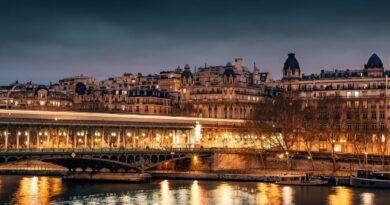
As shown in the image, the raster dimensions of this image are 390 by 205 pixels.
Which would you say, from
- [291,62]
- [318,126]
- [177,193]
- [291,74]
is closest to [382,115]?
[318,126]

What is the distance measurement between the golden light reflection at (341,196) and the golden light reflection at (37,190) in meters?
28.5

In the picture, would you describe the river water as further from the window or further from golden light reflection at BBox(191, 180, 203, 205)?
the window

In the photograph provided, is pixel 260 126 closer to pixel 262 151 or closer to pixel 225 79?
pixel 262 151

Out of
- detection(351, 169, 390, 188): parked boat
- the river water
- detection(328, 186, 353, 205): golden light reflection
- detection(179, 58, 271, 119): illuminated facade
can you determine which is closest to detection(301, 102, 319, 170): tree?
detection(351, 169, 390, 188): parked boat

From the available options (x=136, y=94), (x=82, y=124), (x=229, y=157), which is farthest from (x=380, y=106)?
(x=82, y=124)

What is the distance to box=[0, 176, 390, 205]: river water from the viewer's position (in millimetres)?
72062

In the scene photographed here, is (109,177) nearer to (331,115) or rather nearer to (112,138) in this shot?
(112,138)

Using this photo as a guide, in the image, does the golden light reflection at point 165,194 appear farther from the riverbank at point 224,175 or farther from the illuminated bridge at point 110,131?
the illuminated bridge at point 110,131

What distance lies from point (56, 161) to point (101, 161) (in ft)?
18.6

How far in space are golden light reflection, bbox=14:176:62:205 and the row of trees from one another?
37582mm

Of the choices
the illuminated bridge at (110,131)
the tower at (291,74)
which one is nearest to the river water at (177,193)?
the illuminated bridge at (110,131)

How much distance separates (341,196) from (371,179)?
39.0 feet

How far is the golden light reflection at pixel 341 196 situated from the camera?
234ft

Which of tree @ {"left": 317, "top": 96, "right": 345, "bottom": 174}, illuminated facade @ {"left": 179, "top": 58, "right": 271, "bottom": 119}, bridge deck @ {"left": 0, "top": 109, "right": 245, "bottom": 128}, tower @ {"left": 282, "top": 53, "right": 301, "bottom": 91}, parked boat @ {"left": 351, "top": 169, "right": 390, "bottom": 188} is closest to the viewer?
parked boat @ {"left": 351, "top": 169, "right": 390, "bottom": 188}
